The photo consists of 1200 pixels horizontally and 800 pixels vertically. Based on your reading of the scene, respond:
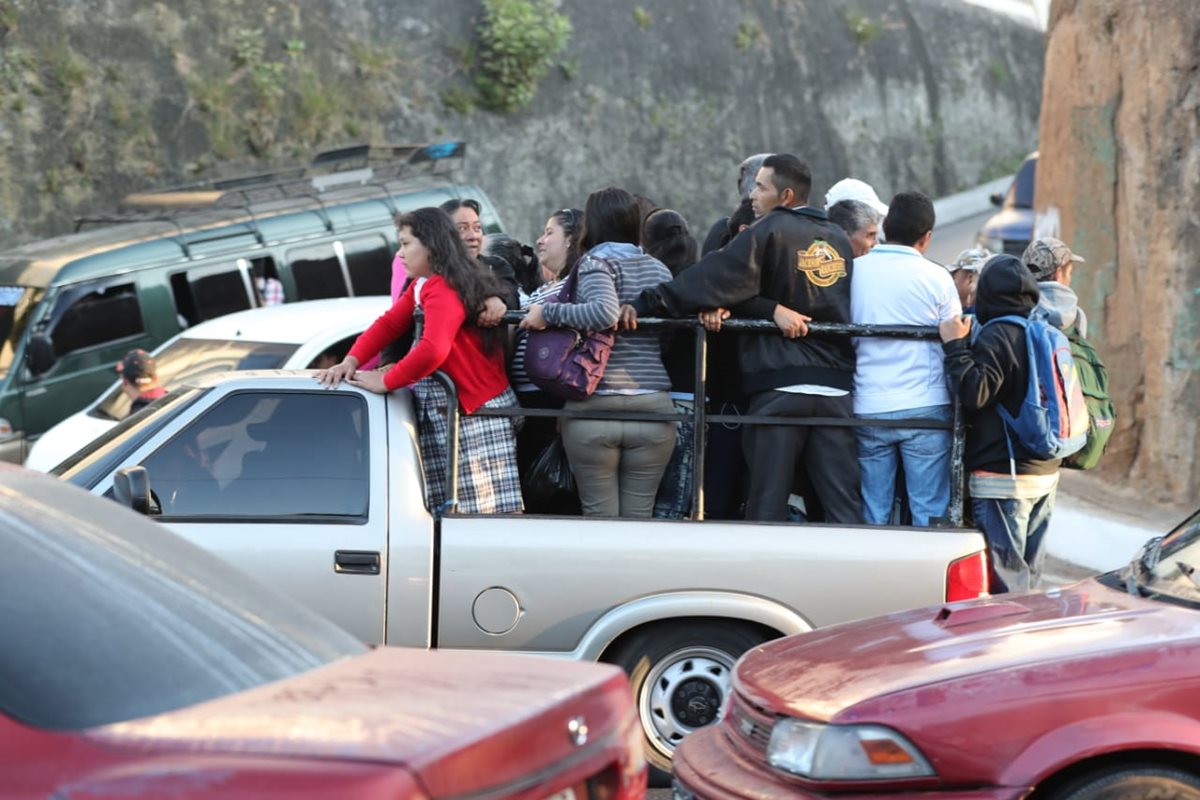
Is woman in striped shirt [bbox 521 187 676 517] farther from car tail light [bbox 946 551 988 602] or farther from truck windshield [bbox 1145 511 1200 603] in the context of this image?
truck windshield [bbox 1145 511 1200 603]

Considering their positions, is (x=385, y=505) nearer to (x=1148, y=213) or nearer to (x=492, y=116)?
(x=1148, y=213)

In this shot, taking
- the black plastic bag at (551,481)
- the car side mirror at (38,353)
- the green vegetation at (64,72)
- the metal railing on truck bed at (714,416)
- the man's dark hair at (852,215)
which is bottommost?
the car side mirror at (38,353)

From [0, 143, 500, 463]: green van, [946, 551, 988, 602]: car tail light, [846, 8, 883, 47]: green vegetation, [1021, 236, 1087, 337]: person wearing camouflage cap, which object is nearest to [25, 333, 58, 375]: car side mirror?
[0, 143, 500, 463]: green van

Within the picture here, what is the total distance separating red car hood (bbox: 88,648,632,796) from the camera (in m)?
2.69

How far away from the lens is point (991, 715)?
404 centimetres

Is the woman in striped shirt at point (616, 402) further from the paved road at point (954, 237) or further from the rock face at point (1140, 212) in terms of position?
the paved road at point (954, 237)

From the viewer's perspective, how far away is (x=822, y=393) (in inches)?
242

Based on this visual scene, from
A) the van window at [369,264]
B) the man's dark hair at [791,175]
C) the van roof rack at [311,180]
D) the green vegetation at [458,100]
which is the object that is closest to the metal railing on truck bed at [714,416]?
the man's dark hair at [791,175]

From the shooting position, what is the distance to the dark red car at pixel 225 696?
2619 mm

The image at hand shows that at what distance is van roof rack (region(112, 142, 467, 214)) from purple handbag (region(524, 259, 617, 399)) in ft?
30.4

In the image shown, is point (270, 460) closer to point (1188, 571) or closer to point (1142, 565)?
point (1142, 565)

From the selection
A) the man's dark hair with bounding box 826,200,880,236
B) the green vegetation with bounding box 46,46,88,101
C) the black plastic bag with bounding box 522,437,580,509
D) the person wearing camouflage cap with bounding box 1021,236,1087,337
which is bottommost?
the black plastic bag with bounding box 522,437,580,509

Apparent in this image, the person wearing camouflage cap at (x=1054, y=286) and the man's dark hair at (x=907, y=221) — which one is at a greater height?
the man's dark hair at (x=907, y=221)

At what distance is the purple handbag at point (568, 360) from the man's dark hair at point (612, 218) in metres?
0.52
